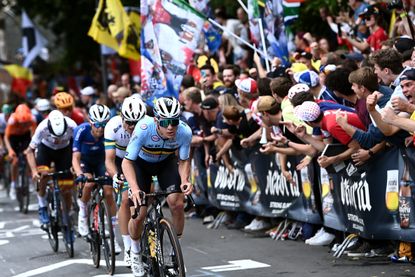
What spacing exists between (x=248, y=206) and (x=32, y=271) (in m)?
3.93

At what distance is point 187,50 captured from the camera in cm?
1573

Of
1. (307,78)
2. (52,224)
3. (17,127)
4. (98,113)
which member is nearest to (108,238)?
(98,113)

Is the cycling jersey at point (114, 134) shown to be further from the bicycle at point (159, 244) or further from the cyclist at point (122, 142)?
the bicycle at point (159, 244)

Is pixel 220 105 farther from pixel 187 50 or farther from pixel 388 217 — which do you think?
pixel 388 217

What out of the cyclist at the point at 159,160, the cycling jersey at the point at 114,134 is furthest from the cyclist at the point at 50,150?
the cyclist at the point at 159,160

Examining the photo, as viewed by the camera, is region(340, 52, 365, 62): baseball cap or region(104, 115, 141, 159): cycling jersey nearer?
region(104, 115, 141, 159): cycling jersey

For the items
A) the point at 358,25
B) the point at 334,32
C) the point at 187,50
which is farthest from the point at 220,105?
the point at 334,32

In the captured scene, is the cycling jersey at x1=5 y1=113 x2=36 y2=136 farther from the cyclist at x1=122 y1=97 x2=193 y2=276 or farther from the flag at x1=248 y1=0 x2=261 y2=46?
the cyclist at x1=122 y1=97 x2=193 y2=276

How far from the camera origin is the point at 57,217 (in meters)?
13.2

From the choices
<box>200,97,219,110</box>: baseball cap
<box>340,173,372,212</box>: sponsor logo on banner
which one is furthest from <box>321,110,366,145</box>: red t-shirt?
<box>200,97,219,110</box>: baseball cap

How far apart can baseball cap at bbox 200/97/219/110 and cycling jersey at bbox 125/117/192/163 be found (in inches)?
203

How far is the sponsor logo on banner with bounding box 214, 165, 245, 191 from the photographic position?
1499 cm

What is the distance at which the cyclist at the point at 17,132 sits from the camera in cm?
1928

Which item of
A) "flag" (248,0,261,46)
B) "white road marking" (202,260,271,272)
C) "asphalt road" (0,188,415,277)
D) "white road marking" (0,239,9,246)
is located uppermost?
"flag" (248,0,261,46)
